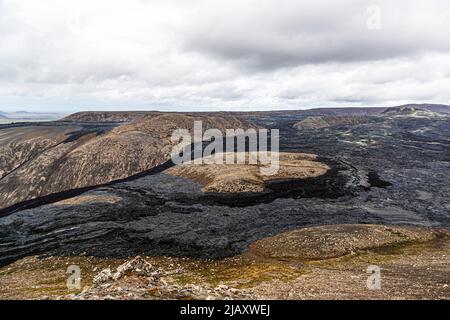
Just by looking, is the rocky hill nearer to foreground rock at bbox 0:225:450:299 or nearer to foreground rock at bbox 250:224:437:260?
foreground rock at bbox 0:225:450:299

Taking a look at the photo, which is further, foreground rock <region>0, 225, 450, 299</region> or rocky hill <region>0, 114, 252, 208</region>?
rocky hill <region>0, 114, 252, 208</region>

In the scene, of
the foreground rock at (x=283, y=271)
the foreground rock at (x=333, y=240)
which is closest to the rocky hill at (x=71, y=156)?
the foreground rock at (x=283, y=271)

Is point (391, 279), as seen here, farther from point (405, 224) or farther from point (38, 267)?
point (38, 267)

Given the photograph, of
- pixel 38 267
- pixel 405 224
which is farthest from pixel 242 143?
pixel 38 267

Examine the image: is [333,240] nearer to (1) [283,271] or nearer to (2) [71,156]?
(1) [283,271]

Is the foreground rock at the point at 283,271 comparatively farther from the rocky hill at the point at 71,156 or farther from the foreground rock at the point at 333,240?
the rocky hill at the point at 71,156

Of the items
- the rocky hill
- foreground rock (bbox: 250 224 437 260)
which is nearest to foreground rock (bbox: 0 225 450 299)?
foreground rock (bbox: 250 224 437 260)

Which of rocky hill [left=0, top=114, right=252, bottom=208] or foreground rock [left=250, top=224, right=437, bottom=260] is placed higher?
rocky hill [left=0, top=114, right=252, bottom=208]

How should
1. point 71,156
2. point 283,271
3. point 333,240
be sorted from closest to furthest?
point 283,271, point 333,240, point 71,156

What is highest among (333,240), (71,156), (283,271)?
(71,156)

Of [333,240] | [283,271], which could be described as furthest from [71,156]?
[283,271]

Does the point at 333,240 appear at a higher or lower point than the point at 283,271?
higher
